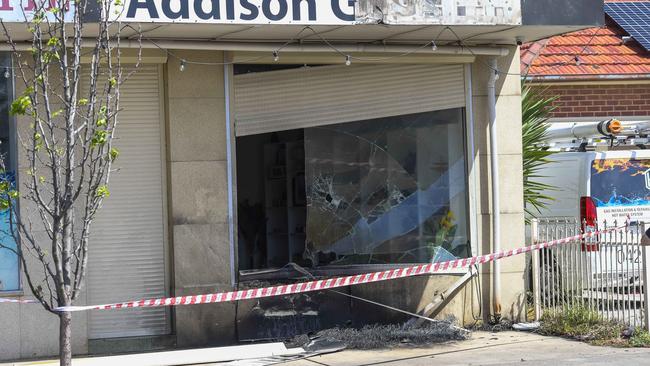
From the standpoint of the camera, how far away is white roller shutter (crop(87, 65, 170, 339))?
1063 cm

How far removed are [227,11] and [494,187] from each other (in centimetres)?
402

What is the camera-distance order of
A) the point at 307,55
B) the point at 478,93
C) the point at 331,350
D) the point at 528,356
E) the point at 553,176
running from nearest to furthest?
the point at 528,356
the point at 331,350
the point at 307,55
the point at 478,93
the point at 553,176

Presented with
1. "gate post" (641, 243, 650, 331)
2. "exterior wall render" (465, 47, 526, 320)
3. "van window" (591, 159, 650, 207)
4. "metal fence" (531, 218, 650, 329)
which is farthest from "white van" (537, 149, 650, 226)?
"gate post" (641, 243, 650, 331)

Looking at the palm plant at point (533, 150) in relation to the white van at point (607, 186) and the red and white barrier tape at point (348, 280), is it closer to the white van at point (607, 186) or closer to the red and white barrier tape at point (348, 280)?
the white van at point (607, 186)

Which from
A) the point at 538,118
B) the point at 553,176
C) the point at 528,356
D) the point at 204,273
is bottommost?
the point at 528,356

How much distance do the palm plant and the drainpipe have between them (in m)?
1.25

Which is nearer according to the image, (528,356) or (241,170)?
(528,356)

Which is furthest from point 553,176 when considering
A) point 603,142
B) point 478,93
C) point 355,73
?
point 355,73

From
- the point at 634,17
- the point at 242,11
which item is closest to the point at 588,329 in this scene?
the point at 242,11

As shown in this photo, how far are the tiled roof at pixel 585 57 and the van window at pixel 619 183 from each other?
114 inches

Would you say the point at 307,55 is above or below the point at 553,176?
above

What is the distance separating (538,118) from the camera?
13500 mm

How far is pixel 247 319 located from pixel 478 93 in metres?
3.82

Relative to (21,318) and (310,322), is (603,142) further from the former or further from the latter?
(21,318)
